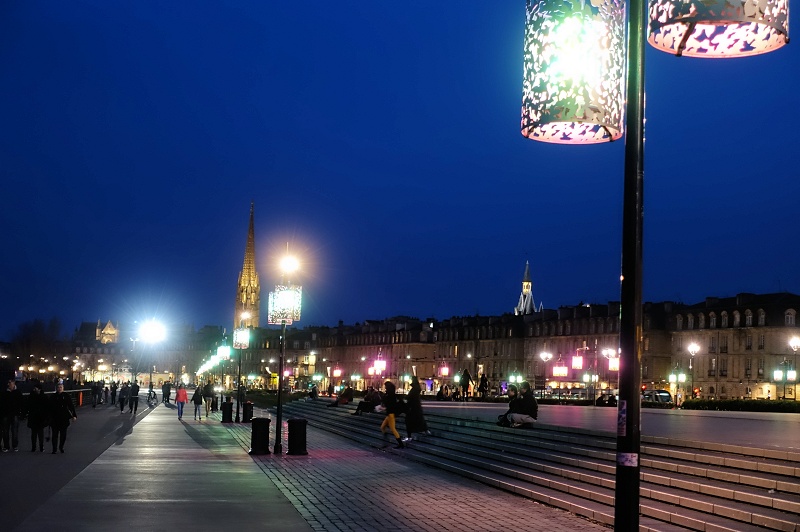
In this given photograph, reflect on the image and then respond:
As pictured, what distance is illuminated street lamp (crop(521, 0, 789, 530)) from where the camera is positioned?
7113 mm

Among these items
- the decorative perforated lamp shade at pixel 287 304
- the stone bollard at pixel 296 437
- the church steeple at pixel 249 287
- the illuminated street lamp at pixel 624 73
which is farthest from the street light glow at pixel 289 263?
the church steeple at pixel 249 287

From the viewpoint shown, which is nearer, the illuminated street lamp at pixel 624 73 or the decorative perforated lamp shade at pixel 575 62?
the illuminated street lamp at pixel 624 73

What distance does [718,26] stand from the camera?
7473 millimetres

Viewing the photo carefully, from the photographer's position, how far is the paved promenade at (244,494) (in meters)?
13.4

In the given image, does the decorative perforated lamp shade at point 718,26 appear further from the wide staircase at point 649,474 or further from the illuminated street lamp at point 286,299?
the illuminated street lamp at point 286,299

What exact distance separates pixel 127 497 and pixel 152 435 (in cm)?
1805

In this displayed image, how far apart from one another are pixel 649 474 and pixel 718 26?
9318 millimetres

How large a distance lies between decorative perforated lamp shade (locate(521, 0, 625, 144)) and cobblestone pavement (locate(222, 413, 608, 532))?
7.30m

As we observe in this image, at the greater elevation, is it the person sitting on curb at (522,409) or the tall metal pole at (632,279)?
the tall metal pole at (632,279)

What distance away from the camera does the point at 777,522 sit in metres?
11.5

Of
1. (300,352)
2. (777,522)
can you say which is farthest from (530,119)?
(300,352)

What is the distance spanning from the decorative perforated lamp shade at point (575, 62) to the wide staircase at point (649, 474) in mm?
6230

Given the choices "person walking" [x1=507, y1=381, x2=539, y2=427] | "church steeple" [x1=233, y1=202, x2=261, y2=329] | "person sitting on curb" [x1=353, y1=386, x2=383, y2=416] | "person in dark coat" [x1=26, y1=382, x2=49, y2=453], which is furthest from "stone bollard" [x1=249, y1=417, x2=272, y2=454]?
"church steeple" [x1=233, y1=202, x2=261, y2=329]

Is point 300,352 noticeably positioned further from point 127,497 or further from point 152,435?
point 127,497
